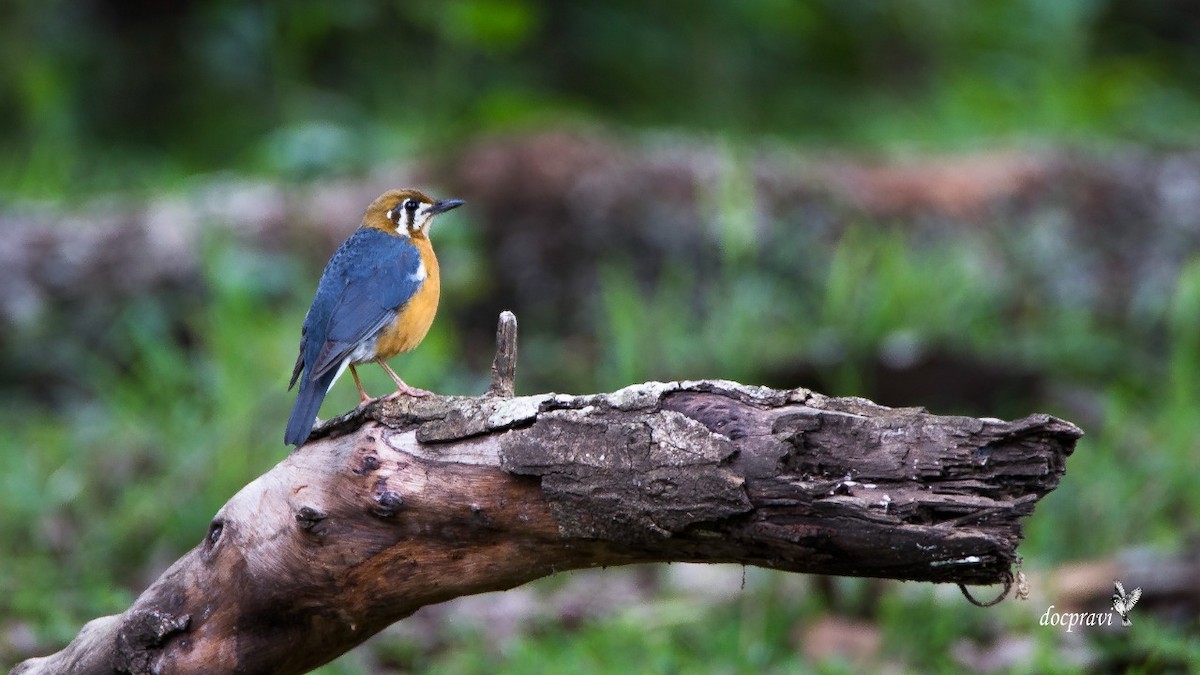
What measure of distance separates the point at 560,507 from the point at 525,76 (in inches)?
340

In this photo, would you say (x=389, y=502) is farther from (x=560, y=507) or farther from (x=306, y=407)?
(x=306, y=407)

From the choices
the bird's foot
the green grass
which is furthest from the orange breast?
the green grass

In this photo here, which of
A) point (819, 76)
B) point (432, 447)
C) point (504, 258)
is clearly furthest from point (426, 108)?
point (432, 447)

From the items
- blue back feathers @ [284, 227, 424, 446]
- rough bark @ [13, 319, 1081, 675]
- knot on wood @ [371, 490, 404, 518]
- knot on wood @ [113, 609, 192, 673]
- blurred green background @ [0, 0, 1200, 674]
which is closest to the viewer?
rough bark @ [13, 319, 1081, 675]

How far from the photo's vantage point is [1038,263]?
8227 mm

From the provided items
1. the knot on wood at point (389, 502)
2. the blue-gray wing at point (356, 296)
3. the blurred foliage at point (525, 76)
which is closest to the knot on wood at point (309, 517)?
the knot on wood at point (389, 502)

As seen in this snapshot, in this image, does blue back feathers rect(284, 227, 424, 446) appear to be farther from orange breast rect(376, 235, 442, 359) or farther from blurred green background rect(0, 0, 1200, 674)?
blurred green background rect(0, 0, 1200, 674)

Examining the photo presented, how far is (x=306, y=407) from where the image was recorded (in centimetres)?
344

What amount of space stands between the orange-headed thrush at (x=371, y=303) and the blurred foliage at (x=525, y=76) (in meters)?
4.03

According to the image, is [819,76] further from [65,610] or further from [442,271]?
[65,610]

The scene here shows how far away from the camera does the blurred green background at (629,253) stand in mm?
5266

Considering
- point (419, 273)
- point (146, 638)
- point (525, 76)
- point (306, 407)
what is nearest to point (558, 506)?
point (306, 407)

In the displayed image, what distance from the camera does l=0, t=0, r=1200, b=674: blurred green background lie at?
17.3 feet

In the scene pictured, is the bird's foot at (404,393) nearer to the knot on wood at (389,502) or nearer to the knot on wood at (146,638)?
the knot on wood at (389,502)
